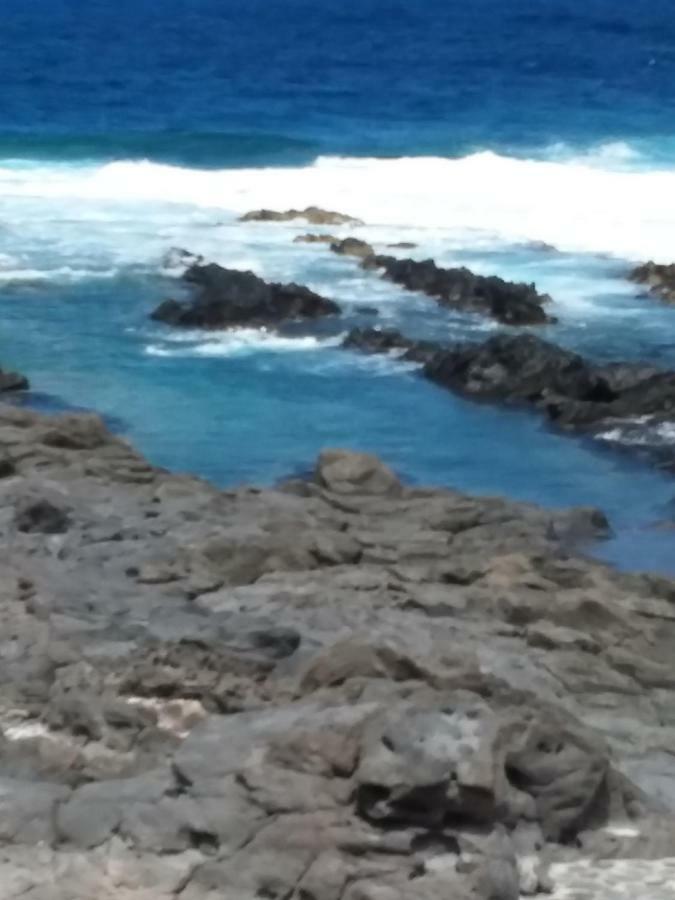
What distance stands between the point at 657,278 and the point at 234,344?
689 centimetres

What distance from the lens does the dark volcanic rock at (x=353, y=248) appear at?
89.9ft

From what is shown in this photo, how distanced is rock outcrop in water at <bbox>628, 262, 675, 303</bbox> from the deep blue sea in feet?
0.90

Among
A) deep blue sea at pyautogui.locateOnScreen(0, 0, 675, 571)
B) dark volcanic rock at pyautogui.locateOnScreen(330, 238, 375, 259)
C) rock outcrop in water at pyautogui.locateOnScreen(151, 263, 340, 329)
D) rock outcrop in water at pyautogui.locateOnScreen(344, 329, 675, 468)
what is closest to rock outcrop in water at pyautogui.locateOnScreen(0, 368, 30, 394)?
deep blue sea at pyautogui.locateOnScreen(0, 0, 675, 571)

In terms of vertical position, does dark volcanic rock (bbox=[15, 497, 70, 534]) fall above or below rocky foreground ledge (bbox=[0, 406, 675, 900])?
above

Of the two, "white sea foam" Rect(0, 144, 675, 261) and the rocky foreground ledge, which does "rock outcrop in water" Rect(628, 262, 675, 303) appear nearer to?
"white sea foam" Rect(0, 144, 675, 261)

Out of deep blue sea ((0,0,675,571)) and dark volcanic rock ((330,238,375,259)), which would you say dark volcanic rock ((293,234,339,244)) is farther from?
dark volcanic rock ((330,238,375,259))

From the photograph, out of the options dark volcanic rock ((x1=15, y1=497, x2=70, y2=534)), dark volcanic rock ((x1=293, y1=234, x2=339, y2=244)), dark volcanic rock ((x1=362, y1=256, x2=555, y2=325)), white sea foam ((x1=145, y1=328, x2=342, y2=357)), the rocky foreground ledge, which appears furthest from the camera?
dark volcanic rock ((x1=293, y1=234, x2=339, y2=244))

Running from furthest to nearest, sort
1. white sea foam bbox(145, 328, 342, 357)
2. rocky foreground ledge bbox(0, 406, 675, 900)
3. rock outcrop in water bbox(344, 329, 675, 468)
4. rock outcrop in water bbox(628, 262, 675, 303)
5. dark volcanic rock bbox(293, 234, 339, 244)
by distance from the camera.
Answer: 1. dark volcanic rock bbox(293, 234, 339, 244)
2. rock outcrop in water bbox(628, 262, 675, 303)
3. white sea foam bbox(145, 328, 342, 357)
4. rock outcrop in water bbox(344, 329, 675, 468)
5. rocky foreground ledge bbox(0, 406, 675, 900)

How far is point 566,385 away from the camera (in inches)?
758

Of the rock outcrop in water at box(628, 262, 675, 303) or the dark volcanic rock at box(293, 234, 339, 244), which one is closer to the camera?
the rock outcrop in water at box(628, 262, 675, 303)

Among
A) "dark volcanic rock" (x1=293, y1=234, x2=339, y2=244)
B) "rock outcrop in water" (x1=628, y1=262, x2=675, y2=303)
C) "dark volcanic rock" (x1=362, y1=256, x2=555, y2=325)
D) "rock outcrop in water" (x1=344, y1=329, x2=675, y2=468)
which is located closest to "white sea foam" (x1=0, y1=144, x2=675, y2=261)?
"dark volcanic rock" (x1=293, y1=234, x2=339, y2=244)

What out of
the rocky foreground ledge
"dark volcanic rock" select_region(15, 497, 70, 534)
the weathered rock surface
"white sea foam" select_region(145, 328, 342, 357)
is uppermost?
the weathered rock surface

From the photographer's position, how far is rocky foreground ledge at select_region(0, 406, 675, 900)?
24.3 feet

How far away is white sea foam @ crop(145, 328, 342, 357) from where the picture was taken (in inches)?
851
